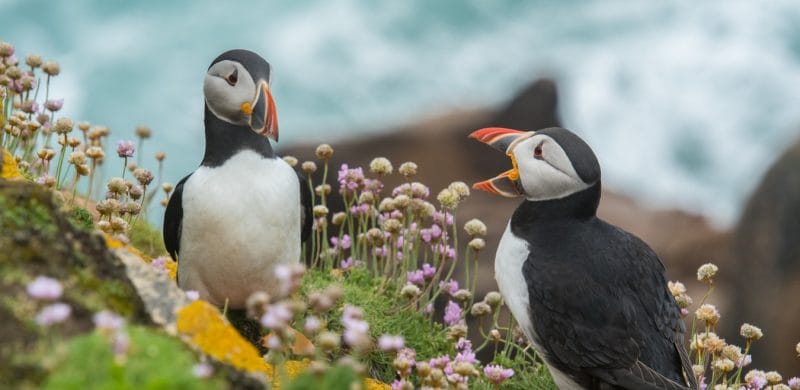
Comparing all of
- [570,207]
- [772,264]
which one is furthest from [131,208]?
[772,264]

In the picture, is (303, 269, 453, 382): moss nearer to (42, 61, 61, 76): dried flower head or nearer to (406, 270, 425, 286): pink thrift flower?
(406, 270, 425, 286): pink thrift flower

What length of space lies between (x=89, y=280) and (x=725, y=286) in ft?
40.3

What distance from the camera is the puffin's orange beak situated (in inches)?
165

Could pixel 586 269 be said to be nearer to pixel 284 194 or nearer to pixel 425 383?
pixel 425 383

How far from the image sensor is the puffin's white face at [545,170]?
454 cm

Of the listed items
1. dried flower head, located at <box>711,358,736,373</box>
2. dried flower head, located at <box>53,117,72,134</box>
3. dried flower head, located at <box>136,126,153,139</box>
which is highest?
dried flower head, located at <box>53,117,72,134</box>

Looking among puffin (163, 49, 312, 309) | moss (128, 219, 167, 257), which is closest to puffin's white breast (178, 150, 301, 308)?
puffin (163, 49, 312, 309)

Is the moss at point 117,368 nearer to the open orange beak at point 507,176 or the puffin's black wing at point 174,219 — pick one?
the puffin's black wing at point 174,219

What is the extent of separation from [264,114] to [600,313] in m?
1.65

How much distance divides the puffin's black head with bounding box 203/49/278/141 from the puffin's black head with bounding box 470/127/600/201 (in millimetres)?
1145

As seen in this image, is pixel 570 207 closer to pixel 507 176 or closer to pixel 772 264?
pixel 507 176

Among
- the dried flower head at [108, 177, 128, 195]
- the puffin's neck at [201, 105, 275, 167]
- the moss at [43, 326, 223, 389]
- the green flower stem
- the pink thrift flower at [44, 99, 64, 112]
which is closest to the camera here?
the moss at [43, 326, 223, 389]

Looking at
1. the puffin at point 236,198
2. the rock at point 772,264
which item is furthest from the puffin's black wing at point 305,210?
the rock at point 772,264

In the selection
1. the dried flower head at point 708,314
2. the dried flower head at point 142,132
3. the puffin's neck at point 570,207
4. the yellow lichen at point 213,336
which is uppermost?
the puffin's neck at point 570,207
